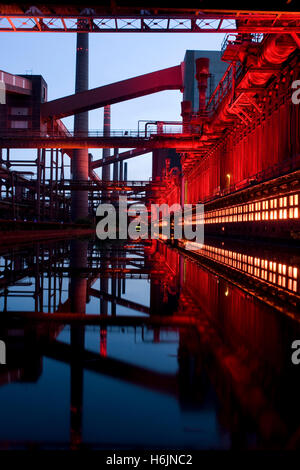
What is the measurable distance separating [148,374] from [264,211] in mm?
15712

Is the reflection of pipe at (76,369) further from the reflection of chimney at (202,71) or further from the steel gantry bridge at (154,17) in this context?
the reflection of chimney at (202,71)

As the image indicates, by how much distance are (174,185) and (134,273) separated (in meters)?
41.6

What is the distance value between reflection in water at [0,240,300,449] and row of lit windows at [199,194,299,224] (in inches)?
419

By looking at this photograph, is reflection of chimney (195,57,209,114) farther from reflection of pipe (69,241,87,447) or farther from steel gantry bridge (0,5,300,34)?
reflection of pipe (69,241,87,447)

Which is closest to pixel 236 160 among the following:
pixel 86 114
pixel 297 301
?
pixel 297 301

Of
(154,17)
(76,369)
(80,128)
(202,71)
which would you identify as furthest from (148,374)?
(80,128)

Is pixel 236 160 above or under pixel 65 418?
above

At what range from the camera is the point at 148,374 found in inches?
62.0

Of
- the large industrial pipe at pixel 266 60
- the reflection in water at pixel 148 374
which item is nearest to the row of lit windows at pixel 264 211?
the large industrial pipe at pixel 266 60

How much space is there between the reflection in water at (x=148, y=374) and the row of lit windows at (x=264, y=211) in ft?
34.9

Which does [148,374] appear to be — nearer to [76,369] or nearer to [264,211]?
[76,369]

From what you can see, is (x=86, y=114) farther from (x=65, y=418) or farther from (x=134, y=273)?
Result: (x=65, y=418)

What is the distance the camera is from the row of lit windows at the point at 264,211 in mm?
13328
